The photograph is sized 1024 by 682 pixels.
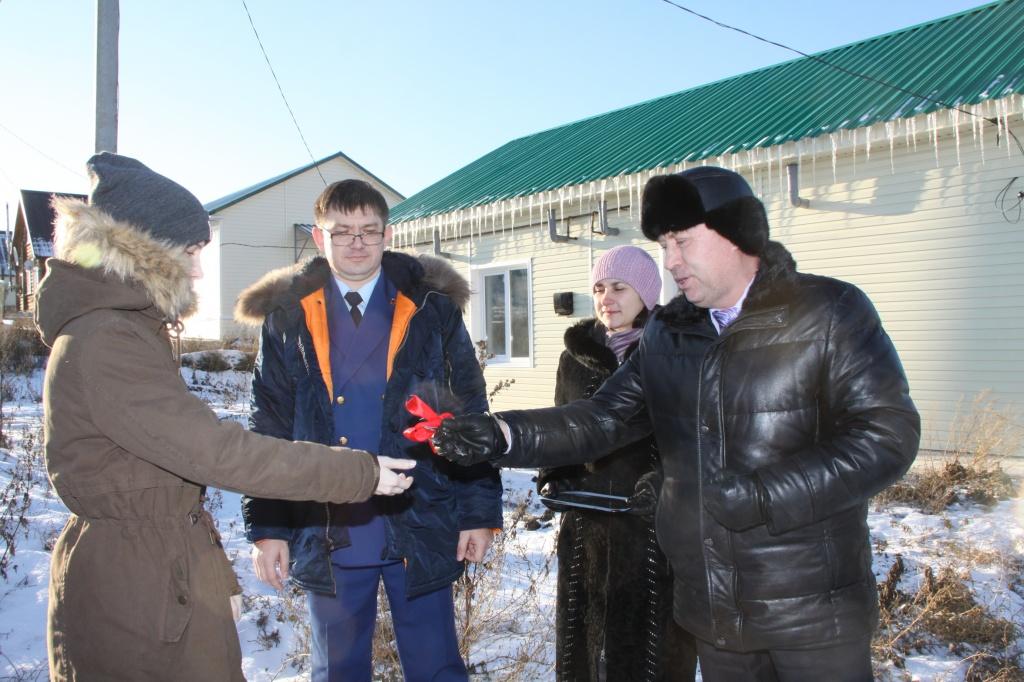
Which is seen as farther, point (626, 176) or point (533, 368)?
point (533, 368)

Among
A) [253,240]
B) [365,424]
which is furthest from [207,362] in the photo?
[365,424]

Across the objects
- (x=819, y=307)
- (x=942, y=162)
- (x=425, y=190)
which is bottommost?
(x=819, y=307)

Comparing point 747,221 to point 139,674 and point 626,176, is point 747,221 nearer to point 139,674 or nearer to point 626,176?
point 139,674

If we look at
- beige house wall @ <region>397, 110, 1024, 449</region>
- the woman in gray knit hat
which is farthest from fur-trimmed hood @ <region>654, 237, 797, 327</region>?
beige house wall @ <region>397, 110, 1024, 449</region>

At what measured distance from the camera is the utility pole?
5453 millimetres

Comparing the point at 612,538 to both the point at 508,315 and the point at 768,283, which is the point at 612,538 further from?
the point at 508,315

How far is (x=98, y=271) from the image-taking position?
6.07 feet

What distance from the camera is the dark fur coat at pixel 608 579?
2.98 meters

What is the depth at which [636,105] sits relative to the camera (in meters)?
13.6

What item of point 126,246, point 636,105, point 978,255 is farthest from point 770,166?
point 126,246

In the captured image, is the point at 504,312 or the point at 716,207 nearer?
the point at 716,207

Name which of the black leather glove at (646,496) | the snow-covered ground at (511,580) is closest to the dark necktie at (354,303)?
the black leather glove at (646,496)

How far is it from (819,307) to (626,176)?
25.9 feet

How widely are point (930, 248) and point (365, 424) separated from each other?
23.7 feet
